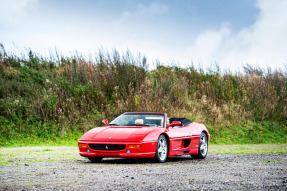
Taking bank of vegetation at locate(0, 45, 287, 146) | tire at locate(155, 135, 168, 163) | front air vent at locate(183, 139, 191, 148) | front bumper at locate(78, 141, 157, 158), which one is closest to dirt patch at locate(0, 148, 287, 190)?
front bumper at locate(78, 141, 157, 158)

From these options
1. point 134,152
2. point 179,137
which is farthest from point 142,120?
point 134,152

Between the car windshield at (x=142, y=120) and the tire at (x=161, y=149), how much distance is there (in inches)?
22.9

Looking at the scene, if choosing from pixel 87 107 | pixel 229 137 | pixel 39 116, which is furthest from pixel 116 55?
pixel 229 137

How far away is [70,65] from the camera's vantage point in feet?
77.3

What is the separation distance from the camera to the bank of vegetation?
19.3 meters

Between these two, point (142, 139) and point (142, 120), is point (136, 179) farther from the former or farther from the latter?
point (142, 120)

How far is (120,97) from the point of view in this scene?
21.5m

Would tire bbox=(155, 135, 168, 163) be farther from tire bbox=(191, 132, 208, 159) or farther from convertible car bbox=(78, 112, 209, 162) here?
tire bbox=(191, 132, 208, 159)

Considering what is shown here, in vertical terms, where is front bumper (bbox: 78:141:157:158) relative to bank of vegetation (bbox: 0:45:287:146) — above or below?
below

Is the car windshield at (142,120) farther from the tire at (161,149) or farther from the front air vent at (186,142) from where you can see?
the front air vent at (186,142)

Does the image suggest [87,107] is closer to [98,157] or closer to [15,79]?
[15,79]

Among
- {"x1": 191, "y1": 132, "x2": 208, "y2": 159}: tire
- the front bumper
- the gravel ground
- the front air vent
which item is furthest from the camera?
Result: {"x1": 191, "y1": 132, "x2": 208, "y2": 159}: tire

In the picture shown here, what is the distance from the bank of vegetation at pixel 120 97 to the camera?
19.3m

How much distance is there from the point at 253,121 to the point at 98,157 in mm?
14974
